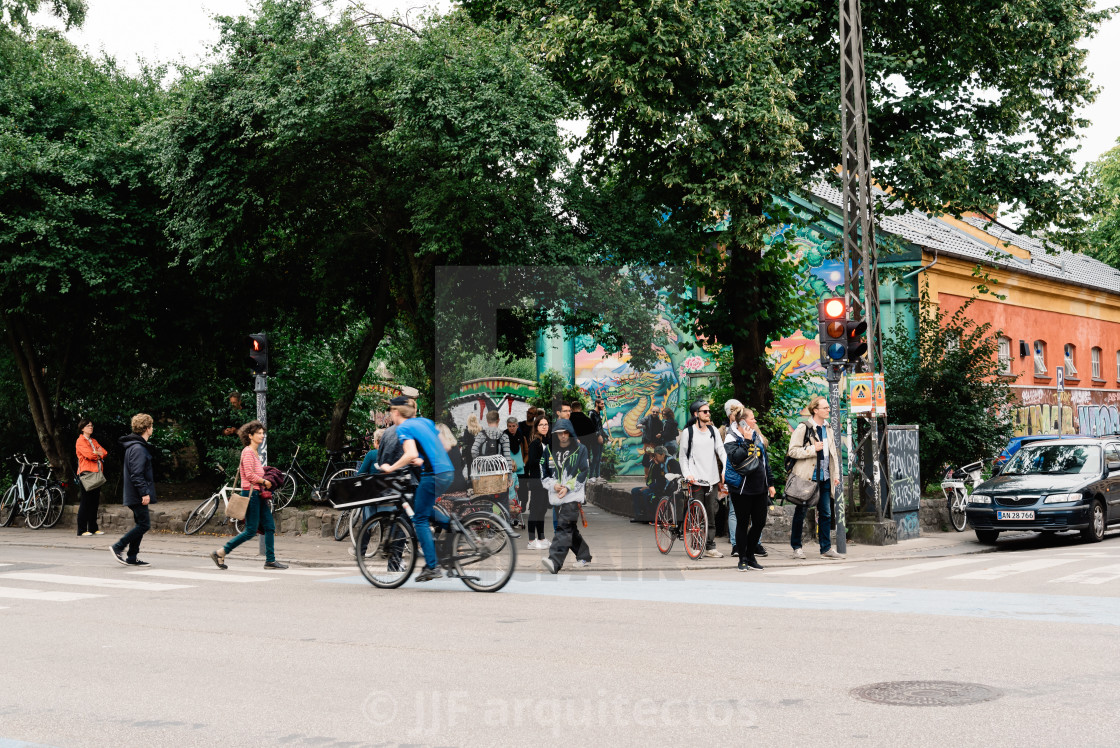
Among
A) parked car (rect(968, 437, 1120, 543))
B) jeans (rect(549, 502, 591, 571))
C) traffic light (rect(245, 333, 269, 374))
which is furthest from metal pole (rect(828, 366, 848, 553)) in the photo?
traffic light (rect(245, 333, 269, 374))

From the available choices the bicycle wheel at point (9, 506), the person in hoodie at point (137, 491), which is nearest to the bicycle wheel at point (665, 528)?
the person in hoodie at point (137, 491)

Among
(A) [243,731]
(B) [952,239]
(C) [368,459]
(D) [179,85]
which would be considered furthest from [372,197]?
(B) [952,239]

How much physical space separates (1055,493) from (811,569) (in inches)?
216

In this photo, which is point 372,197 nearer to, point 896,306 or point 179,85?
point 179,85

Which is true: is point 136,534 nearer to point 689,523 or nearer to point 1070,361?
point 689,523

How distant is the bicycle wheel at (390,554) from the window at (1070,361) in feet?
104

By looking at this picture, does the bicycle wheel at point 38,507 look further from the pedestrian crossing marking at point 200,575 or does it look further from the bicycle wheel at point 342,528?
the pedestrian crossing marking at point 200,575

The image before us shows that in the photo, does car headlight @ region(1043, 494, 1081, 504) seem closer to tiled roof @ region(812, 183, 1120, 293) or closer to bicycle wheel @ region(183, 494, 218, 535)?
tiled roof @ region(812, 183, 1120, 293)

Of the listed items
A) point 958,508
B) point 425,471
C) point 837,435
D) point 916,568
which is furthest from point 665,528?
point 958,508

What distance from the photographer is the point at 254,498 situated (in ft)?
43.0

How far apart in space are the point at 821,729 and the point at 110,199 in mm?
16290

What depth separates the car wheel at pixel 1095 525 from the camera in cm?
1628

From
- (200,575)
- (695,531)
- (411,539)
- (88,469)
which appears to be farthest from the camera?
(88,469)

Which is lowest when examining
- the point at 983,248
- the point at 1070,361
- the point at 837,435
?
the point at 837,435
